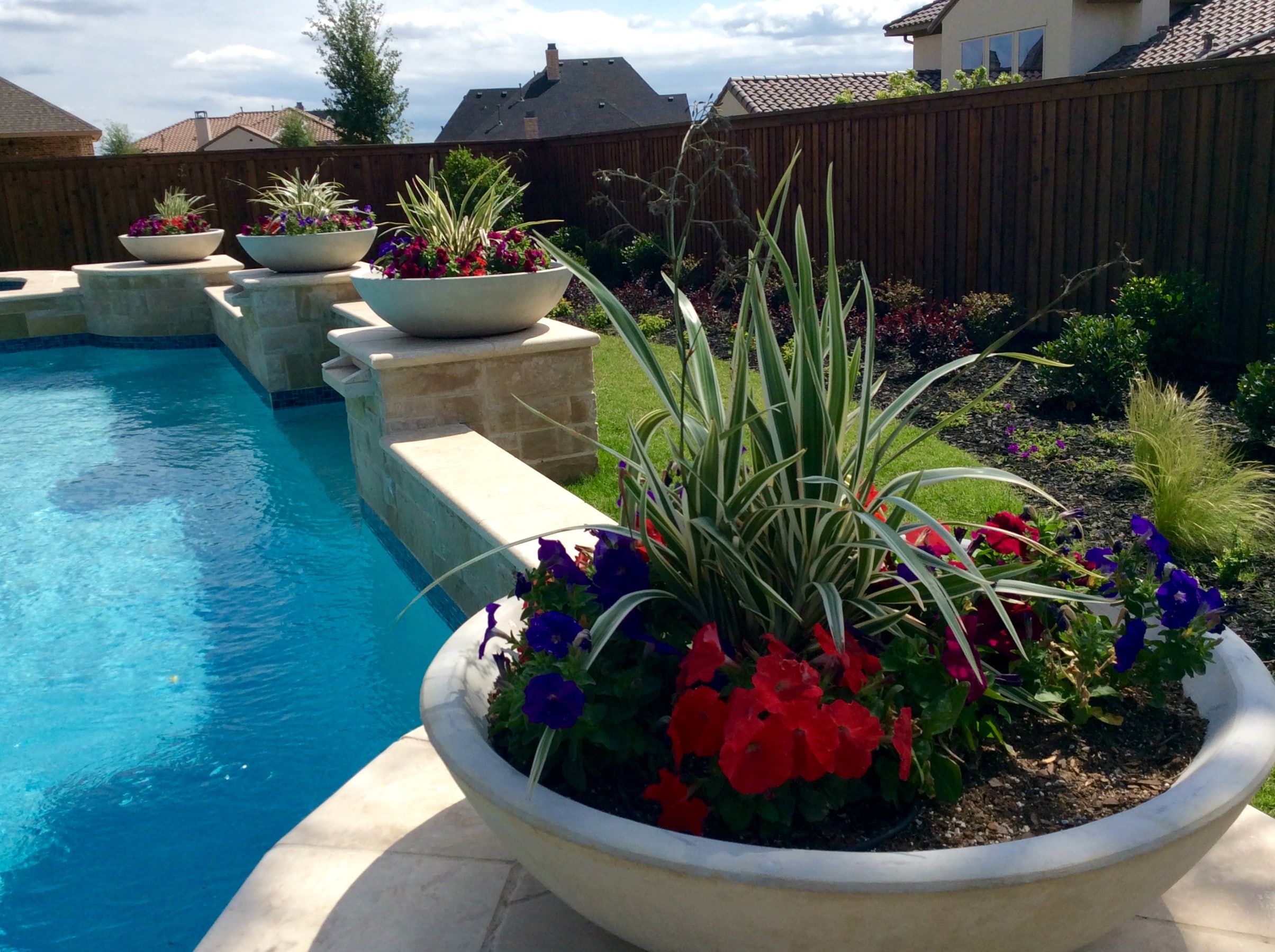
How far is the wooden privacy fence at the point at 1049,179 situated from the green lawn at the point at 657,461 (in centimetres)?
157

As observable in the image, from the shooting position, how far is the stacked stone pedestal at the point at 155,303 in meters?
11.1

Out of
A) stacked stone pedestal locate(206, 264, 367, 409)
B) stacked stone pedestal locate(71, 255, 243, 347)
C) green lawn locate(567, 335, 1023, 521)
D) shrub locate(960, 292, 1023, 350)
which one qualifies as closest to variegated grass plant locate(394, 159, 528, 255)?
green lawn locate(567, 335, 1023, 521)

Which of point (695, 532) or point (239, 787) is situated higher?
point (695, 532)

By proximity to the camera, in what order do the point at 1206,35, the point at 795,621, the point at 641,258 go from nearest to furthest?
the point at 795,621 < the point at 641,258 < the point at 1206,35

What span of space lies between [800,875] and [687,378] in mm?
1049

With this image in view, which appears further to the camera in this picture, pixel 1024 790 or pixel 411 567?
pixel 411 567

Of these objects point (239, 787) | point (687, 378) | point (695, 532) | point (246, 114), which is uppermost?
point (246, 114)

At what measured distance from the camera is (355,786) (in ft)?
7.68

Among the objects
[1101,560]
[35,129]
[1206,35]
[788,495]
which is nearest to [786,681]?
[788,495]

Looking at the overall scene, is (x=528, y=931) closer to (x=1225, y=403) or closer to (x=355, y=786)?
(x=355, y=786)

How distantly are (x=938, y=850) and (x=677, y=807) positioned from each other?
0.39 m

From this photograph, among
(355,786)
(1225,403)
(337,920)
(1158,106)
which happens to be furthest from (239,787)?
(1158,106)

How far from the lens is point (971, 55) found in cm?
2519

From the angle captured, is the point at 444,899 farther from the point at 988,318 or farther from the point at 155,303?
the point at 155,303
